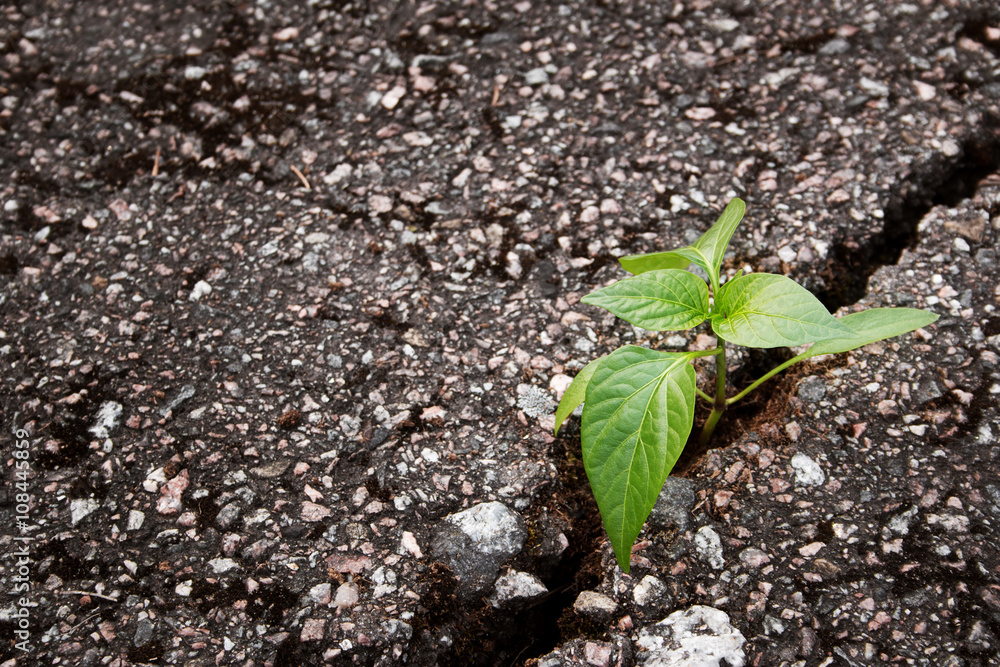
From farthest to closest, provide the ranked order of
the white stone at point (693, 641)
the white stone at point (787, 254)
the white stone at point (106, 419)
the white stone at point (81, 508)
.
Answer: the white stone at point (787, 254)
the white stone at point (106, 419)
the white stone at point (81, 508)
the white stone at point (693, 641)

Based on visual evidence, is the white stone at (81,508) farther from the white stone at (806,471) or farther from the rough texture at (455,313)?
the white stone at (806,471)

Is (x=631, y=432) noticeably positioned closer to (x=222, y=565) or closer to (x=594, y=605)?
(x=594, y=605)

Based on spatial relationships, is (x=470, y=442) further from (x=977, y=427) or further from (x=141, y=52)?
(x=141, y=52)

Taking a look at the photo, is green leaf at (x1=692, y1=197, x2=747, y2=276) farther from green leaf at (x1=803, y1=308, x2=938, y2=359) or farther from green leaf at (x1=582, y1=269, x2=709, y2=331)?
green leaf at (x1=803, y1=308, x2=938, y2=359)

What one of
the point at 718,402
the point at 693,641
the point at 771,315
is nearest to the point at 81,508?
the point at 693,641

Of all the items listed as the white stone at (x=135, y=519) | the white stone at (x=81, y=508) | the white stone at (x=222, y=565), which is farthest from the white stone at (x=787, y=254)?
the white stone at (x=81, y=508)

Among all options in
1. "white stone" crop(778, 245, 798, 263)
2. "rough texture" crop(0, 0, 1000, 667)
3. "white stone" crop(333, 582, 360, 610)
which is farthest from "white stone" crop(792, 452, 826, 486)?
"white stone" crop(333, 582, 360, 610)
